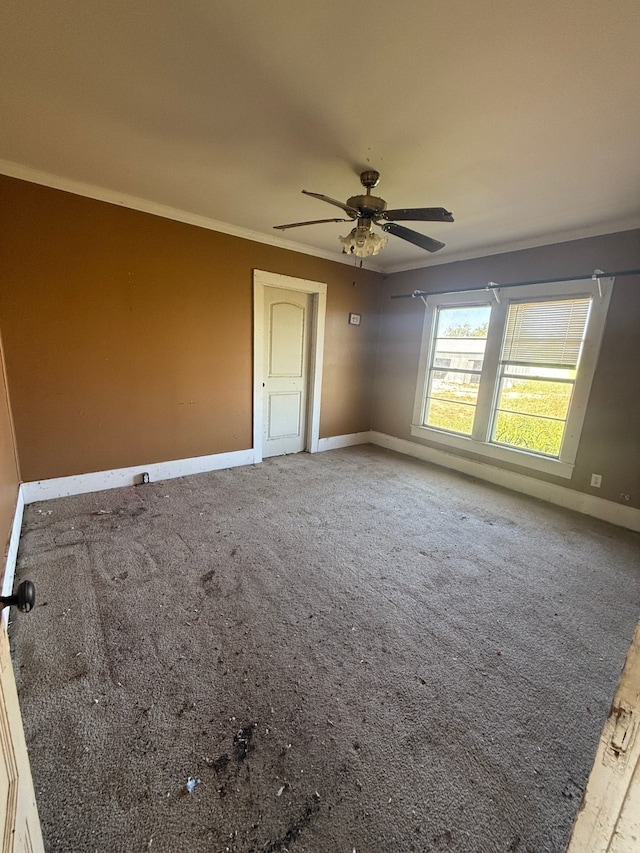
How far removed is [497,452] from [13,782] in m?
4.06

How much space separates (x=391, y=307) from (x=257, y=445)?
2.61 meters

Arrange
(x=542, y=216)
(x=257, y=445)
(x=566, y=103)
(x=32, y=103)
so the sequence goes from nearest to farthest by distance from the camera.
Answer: (x=566, y=103), (x=32, y=103), (x=542, y=216), (x=257, y=445)

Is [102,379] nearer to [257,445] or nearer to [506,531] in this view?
[257,445]

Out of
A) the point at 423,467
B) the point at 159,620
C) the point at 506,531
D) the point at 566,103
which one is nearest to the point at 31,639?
the point at 159,620

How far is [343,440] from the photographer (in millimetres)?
5008

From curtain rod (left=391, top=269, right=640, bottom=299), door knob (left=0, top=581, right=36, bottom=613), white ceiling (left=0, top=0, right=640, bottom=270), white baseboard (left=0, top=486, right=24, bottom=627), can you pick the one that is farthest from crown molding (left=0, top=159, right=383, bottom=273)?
door knob (left=0, top=581, right=36, bottom=613)

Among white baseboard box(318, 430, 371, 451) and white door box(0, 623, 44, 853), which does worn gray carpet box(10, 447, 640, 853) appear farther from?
white baseboard box(318, 430, 371, 451)

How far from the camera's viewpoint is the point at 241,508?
2992 mm

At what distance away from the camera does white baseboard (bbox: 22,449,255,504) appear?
2877mm

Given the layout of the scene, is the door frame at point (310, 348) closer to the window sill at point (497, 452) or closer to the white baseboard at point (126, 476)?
the white baseboard at point (126, 476)

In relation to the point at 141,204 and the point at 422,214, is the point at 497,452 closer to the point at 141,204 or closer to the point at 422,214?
the point at 422,214

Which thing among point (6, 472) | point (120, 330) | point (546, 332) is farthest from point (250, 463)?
point (546, 332)

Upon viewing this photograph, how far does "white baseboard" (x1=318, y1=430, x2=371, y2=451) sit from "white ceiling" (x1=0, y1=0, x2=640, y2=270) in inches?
112

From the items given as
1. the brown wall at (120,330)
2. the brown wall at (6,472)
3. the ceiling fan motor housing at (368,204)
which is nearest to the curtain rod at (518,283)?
the brown wall at (120,330)
